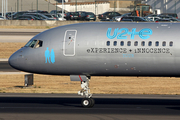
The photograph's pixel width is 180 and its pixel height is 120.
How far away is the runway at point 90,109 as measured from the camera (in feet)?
71.6

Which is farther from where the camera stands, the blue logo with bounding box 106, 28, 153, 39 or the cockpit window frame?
the cockpit window frame

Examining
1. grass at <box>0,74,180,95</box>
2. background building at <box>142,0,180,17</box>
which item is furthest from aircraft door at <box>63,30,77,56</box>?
background building at <box>142,0,180,17</box>

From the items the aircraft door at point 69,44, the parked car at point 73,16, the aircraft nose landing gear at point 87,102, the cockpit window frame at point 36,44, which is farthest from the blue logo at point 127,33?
the parked car at point 73,16

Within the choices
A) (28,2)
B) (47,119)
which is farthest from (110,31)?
(28,2)

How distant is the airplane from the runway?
1798 mm

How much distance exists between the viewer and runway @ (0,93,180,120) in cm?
2183

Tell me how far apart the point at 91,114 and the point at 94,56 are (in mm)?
Result: 3676

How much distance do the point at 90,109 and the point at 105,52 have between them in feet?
12.7

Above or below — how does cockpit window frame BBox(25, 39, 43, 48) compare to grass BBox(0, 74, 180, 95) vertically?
above

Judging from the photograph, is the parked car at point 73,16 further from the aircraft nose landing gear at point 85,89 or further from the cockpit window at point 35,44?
the aircraft nose landing gear at point 85,89

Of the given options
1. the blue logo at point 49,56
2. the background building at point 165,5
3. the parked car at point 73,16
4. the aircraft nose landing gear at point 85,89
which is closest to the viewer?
the blue logo at point 49,56

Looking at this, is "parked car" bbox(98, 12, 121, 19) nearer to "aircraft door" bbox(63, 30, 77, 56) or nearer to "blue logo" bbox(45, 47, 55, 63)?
"aircraft door" bbox(63, 30, 77, 56)

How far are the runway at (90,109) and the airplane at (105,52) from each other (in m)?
1.80

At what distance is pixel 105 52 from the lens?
76.6ft
